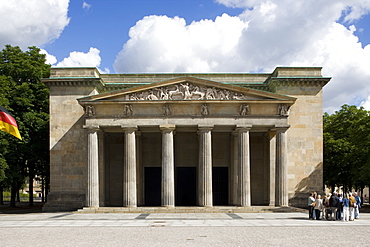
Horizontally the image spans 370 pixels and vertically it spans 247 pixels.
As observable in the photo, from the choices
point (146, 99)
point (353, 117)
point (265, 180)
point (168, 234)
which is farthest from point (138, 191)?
point (353, 117)

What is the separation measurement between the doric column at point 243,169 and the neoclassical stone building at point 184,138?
10cm

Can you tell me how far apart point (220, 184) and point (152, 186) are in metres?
7.82

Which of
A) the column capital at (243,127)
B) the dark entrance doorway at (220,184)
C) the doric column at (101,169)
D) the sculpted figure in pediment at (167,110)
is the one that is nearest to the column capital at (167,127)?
the sculpted figure in pediment at (167,110)

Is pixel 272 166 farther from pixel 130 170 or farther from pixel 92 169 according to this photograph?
pixel 92 169

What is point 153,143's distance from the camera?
51812 millimetres

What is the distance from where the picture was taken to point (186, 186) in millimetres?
51625

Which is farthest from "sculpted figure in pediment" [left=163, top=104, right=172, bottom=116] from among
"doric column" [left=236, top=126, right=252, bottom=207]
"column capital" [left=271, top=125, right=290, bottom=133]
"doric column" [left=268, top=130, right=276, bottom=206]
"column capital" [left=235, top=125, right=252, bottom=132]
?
"doric column" [left=268, top=130, right=276, bottom=206]

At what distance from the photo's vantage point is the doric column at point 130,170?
43.7 metres

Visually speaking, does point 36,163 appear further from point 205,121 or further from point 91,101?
point 205,121

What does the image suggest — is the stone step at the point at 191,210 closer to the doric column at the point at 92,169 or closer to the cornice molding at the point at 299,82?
the doric column at the point at 92,169

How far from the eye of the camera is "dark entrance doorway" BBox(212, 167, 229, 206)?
169ft

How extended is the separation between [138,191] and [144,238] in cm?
2539

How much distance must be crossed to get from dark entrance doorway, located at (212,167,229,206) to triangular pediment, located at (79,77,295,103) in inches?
431

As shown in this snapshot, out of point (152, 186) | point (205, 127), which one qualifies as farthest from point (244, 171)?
point (152, 186)
